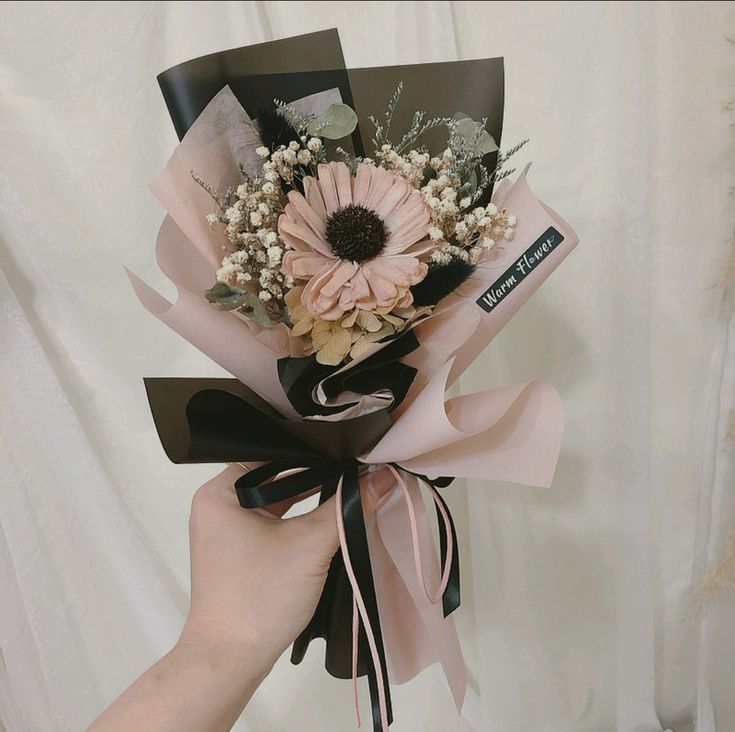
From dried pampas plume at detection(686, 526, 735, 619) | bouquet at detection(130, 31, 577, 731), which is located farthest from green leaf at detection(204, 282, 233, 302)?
dried pampas plume at detection(686, 526, 735, 619)

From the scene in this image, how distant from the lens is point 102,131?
0.99 m

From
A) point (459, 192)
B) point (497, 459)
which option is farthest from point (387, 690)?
point (459, 192)

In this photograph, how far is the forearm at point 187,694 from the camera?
2.23 ft

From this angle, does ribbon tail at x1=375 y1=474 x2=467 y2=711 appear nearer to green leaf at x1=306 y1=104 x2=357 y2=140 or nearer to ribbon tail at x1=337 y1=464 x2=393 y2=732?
ribbon tail at x1=337 y1=464 x2=393 y2=732

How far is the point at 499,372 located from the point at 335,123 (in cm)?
57

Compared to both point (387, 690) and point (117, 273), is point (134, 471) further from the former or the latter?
point (387, 690)

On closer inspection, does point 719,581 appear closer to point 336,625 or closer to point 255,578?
point 336,625

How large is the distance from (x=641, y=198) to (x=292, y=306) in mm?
655

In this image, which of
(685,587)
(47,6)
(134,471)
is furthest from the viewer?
(685,587)

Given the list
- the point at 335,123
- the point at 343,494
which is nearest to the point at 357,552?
the point at 343,494

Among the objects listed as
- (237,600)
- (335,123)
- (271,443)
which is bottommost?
(237,600)

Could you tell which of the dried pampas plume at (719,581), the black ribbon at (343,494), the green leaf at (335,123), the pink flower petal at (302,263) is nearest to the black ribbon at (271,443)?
the black ribbon at (343,494)

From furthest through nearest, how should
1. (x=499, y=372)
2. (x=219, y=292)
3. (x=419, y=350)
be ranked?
(x=499, y=372) → (x=419, y=350) → (x=219, y=292)

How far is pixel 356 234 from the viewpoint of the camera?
2.28 ft
